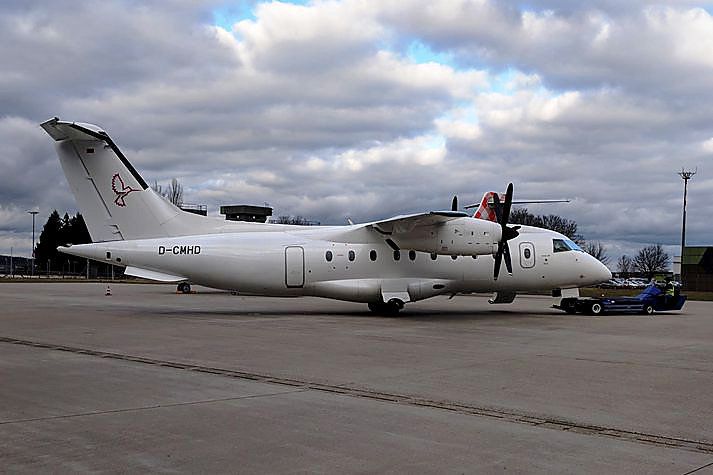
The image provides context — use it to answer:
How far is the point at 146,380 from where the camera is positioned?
36.2ft

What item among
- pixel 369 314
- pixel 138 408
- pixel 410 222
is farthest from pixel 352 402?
pixel 369 314

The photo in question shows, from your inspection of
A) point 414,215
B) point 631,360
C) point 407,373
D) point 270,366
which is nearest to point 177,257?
point 414,215

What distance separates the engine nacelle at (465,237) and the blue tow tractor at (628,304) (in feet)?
22.7

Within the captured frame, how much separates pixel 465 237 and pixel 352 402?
1522cm

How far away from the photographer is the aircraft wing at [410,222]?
22522 mm

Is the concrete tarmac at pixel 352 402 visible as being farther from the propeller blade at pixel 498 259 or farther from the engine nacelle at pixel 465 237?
the propeller blade at pixel 498 259

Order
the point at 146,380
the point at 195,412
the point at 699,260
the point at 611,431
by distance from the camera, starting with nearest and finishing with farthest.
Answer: the point at 611,431
the point at 195,412
the point at 146,380
the point at 699,260

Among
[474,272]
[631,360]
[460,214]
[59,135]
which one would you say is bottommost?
[631,360]

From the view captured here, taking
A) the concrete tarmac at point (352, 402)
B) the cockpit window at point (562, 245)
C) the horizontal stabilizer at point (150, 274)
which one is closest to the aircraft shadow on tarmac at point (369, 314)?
the horizontal stabilizer at point (150, 274)

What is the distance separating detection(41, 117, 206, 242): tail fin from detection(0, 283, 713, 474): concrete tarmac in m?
5.89

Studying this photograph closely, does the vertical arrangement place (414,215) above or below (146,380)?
above

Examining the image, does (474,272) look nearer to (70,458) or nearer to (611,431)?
(611,431)

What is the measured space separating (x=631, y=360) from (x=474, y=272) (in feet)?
41.0

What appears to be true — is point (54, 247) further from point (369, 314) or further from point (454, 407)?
point (454, 407)
